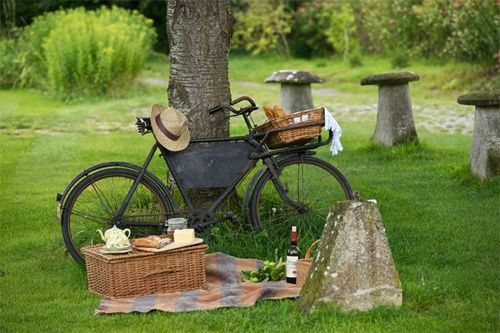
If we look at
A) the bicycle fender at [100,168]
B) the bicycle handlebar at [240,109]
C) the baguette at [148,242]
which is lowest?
the baguette at [148,242]

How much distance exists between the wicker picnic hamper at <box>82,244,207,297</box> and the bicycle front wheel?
2.92 ft

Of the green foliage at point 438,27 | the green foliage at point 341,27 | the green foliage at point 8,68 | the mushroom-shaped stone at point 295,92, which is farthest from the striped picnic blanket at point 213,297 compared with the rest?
the green foliage at point 341,27

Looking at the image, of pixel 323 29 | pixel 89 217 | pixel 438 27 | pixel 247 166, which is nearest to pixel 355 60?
pixel 323 29

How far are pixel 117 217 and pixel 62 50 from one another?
11.3 m

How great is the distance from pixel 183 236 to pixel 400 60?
Answer: 1553cm

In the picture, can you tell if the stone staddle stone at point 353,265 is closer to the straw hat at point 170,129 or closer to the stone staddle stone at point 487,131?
the straw hat at point 170,129

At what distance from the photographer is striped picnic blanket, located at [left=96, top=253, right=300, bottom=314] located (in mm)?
6004

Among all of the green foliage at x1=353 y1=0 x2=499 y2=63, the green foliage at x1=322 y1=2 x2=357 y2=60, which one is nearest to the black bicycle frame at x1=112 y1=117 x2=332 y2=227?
the green foliage at x1=353 y1=0 x2=499 y2=63

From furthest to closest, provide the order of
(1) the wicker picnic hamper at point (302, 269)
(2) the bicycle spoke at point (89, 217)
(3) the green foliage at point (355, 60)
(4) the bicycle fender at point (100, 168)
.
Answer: (3) the green foliage at point (355, 60)
(2) the bicycle spoke at point (89, 217)
(4) the bicycle fender at point (100, 168)
(1) the wicker picnic hamper at point (302, 269)

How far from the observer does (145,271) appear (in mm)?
6406

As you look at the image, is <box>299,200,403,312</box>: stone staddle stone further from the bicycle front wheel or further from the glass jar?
the bicycle front wheel

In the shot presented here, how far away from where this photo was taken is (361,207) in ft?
18.5

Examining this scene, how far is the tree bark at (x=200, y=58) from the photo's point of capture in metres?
7.86

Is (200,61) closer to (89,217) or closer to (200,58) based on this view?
(200,58)
